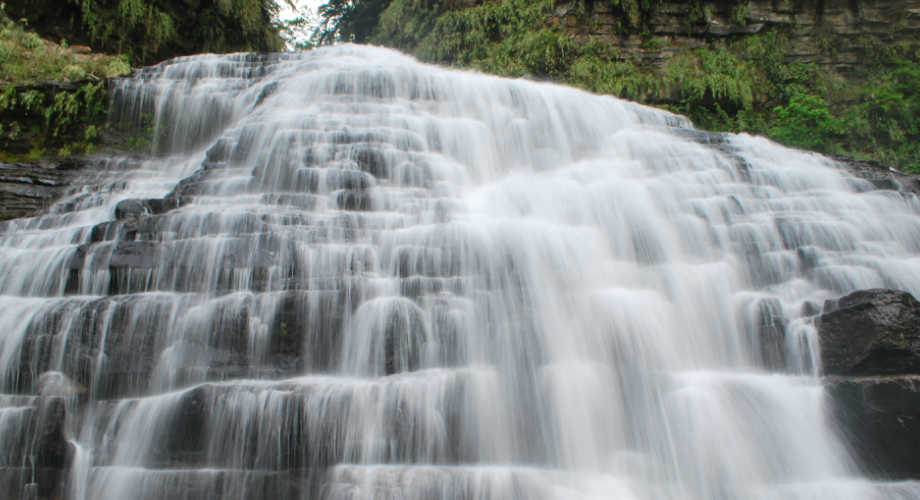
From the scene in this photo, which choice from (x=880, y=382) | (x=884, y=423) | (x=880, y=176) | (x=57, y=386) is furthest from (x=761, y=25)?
(x=57, y=386)

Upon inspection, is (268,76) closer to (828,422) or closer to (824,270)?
(824,270)

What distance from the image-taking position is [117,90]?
985cm

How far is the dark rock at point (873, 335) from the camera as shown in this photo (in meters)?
4.01

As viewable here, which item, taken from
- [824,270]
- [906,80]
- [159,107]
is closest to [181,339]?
[824,270]

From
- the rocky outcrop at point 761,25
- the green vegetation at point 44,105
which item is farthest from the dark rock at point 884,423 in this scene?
the rocky outcrop at point 761,25

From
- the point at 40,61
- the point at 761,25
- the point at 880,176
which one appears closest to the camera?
the point at 880,176

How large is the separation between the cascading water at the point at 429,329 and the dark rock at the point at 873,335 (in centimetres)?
21

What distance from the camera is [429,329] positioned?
454 centimetres

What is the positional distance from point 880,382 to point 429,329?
132 inches

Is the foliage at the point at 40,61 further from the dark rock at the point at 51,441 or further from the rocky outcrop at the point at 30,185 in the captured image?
the dark rock at the point at 51,441

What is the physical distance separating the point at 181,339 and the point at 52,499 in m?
1.29

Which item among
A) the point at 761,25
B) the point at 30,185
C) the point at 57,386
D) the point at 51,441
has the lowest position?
the point at 51,441

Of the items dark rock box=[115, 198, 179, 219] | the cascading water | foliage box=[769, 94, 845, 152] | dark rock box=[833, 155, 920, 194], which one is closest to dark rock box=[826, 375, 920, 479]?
the cascading water

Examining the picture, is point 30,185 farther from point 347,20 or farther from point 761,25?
point 347,20
